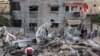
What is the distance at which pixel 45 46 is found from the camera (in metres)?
34.6

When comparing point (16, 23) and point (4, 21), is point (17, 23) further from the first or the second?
point (4, 21)

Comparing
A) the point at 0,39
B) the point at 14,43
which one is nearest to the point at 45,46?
the point at 14,43

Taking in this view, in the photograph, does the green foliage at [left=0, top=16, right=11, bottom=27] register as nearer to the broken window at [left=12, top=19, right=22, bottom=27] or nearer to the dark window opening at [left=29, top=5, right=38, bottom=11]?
the broken window at [left=12, top=19, right=22, bottom=27]

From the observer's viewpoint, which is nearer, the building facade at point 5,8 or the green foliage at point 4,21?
the green foliage at point 4,21

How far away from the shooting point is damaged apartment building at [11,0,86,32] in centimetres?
6103

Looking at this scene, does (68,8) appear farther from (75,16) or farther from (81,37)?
(81,37)

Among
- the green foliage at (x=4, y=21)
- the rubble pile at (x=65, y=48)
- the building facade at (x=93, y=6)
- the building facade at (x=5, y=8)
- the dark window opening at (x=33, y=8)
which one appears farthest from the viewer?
the building facade at (x=93, y=6)

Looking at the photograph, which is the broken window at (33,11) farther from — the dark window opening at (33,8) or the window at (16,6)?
the window at (16,6)

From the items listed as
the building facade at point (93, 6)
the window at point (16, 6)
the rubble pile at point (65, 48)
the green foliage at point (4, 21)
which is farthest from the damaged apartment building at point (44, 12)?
the rubble pile at point (65, 48)

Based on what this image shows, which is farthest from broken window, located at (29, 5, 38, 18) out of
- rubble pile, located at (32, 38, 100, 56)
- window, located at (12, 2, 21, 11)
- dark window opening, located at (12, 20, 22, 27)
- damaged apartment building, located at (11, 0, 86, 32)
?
rubble pile, located at (32, 38, 100, 56)

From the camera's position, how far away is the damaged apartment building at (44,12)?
61031 millimetres

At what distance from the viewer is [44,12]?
6144cm

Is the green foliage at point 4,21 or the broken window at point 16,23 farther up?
the green foliage at point 4,21

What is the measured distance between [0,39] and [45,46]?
6.66 m
